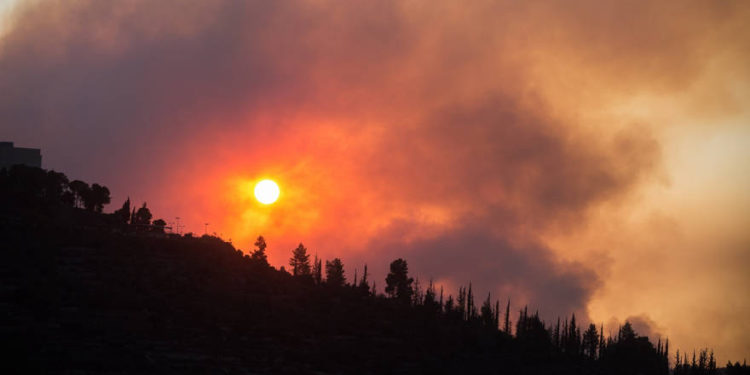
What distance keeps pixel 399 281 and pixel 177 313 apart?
75354 millimetres

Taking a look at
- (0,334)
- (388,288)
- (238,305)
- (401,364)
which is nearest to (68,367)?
(0,334)

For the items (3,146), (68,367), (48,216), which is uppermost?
(3,146)

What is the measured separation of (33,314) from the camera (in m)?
116

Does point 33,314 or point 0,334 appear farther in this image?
point 33,314

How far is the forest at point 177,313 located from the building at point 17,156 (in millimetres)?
24795

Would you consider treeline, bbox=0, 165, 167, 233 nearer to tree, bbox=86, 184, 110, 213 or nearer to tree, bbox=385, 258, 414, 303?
tree, bbox=86, 184, 110, 213

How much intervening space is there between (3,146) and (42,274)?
74191mm

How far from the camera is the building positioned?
621 feet

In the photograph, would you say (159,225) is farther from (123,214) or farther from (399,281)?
(399,281)

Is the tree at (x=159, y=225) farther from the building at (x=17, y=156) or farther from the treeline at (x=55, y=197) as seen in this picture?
the building at (x=17, y=156)

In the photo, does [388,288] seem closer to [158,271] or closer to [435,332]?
[435,332]

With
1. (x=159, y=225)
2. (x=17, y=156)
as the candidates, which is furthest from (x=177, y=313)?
(x=17, y=156)

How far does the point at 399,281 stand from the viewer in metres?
194

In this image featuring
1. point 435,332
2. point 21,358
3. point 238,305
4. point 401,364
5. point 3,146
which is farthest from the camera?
point 3,146
